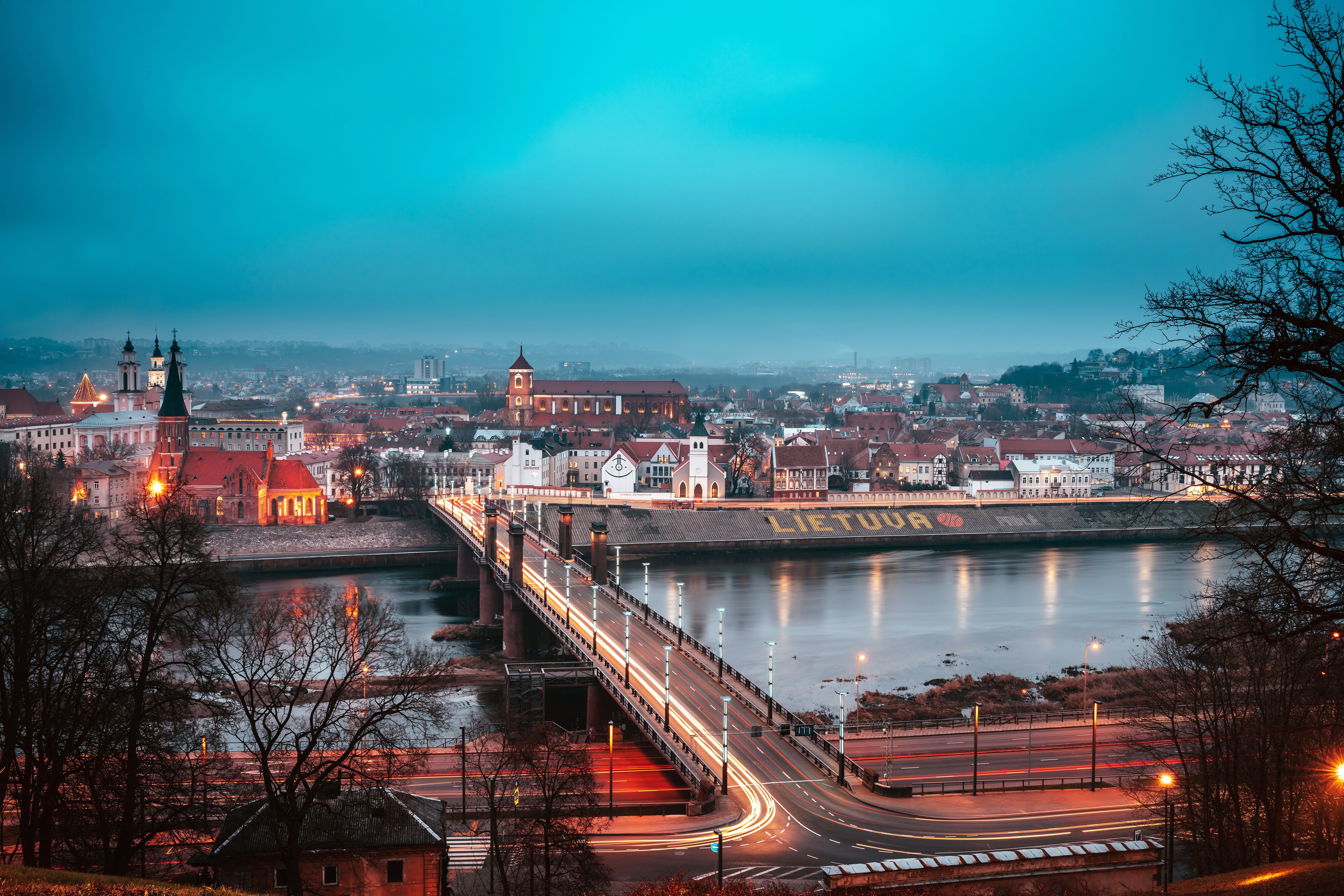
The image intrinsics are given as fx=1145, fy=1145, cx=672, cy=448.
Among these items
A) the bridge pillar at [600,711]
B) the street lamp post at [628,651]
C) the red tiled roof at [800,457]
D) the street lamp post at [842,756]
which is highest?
the red tiled roof at [800,457]

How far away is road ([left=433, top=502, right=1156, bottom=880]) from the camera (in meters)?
14.7

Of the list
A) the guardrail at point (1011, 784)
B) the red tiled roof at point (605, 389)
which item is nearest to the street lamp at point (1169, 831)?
the guardrail at point (1011, 784)

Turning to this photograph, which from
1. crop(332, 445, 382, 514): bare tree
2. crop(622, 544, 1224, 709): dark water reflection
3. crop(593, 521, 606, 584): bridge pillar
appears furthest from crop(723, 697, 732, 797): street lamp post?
crop(332, 445, 382, 514): bare tree

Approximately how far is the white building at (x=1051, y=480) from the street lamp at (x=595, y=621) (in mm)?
45718

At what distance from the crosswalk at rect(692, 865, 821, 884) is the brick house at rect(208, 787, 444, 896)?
128 inches

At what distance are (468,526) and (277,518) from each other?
1303 centimetres

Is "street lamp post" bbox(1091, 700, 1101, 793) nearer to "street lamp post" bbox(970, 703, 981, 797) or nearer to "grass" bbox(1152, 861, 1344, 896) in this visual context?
"street lamp post" bbox(970, 703, 981, 797)

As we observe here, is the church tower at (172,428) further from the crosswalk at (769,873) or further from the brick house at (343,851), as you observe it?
the crosswalk at (769,873)

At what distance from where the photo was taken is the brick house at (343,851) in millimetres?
12570

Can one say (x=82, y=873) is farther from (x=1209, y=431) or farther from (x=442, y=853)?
(x=1209, y=431)

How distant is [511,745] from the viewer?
1719 centimetres

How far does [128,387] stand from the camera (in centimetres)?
8931

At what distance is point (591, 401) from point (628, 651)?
91.8 m

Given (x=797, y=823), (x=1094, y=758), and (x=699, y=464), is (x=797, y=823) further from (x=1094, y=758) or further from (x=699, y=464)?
(x=699, y=464)
